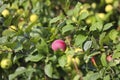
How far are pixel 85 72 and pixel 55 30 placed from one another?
0.87 feet

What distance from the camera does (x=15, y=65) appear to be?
1905 millimetres

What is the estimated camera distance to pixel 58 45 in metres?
1.66

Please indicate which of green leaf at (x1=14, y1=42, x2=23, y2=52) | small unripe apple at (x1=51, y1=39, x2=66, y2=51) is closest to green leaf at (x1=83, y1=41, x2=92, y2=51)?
small unripe apple at (x1=51, y1=39, x2=66, y2=51)

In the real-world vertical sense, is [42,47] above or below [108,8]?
below

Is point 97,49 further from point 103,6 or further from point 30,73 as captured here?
point 103,6

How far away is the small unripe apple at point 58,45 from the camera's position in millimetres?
1677

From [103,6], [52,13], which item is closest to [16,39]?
[52,13]

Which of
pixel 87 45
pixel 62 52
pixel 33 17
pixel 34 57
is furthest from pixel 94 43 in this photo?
pixel 33 17

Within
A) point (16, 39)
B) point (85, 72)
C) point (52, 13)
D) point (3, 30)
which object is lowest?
point (85, 72)

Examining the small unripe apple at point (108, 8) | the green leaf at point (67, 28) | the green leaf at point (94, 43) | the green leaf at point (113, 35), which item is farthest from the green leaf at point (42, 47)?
the small unripe apple at point (108, 8)

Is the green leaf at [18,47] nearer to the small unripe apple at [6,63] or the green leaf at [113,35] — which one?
the small unripe apple at [6,63]

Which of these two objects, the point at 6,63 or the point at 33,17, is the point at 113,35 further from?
the point at 33,17

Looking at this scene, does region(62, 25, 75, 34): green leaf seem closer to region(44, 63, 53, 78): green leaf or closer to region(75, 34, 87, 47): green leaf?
region(75, 34, 87, 47): green leaf

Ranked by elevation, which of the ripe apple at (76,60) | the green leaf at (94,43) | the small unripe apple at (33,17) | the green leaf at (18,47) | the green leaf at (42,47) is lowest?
the green leaf at (94,43)
